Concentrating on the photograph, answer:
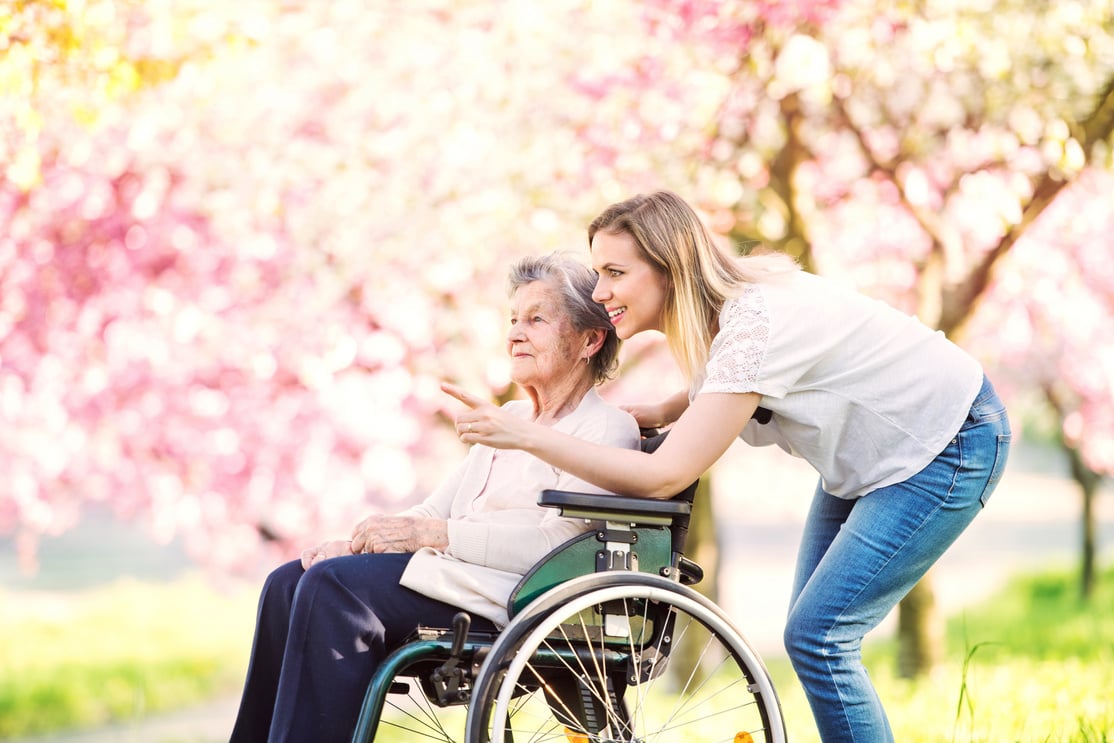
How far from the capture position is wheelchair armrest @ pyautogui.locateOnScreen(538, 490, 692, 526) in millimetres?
2328

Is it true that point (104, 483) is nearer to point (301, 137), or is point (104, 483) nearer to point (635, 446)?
point (301, 137)

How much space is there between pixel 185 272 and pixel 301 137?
0.86 metres

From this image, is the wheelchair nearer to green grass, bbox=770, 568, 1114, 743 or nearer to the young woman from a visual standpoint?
the young woman

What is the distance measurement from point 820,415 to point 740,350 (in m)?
0.22

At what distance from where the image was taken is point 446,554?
2.53m

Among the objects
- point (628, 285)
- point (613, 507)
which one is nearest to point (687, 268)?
point (628, 285)

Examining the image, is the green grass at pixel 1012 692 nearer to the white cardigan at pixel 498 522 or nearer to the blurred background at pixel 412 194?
the blurred background at pixel 412 194

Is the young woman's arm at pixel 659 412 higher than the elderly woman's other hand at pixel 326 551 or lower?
higher

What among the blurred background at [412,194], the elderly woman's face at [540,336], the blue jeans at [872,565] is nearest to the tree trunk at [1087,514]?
the blurred background at [412,194]

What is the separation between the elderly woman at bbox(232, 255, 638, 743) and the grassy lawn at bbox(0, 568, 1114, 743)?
1128 mm

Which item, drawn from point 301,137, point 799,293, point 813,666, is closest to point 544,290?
point 799,293

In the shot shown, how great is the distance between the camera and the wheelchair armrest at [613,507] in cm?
233

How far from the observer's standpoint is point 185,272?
6133mm

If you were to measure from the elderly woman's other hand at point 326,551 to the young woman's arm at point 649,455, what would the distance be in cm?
54
